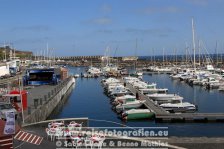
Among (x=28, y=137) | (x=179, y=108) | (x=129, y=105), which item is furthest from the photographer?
(x=129, y=105)

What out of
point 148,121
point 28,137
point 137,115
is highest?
point 28,137

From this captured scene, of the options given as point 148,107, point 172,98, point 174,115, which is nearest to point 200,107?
point 172,98

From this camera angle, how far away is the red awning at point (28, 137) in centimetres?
1764

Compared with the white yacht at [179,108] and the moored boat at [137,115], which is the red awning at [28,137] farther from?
the white yacht at [179,108]

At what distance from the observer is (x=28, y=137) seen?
18.3 meters

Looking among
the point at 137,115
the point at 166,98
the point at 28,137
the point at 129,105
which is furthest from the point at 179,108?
the point at 28,137

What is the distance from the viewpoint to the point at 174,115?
3972 cm

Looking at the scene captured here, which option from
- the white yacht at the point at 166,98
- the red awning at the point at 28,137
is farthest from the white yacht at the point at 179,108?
the red awning at the point at 28,137

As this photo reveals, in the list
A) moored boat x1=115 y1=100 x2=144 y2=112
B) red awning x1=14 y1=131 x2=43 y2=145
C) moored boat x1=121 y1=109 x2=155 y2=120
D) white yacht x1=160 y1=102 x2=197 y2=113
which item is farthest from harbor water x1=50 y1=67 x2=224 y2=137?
white yacht x1=160 y1=102 x2=197 y2=113

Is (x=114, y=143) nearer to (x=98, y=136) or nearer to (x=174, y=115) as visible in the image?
(x=98, y=136)

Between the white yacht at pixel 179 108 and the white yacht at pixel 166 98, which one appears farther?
the white yacht at pixel 166 98

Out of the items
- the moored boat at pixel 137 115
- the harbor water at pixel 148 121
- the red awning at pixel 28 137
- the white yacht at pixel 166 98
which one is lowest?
the harbor water at pixel 148 121

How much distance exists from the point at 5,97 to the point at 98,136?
20527mm

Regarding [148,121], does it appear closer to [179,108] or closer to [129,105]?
[179,108]
